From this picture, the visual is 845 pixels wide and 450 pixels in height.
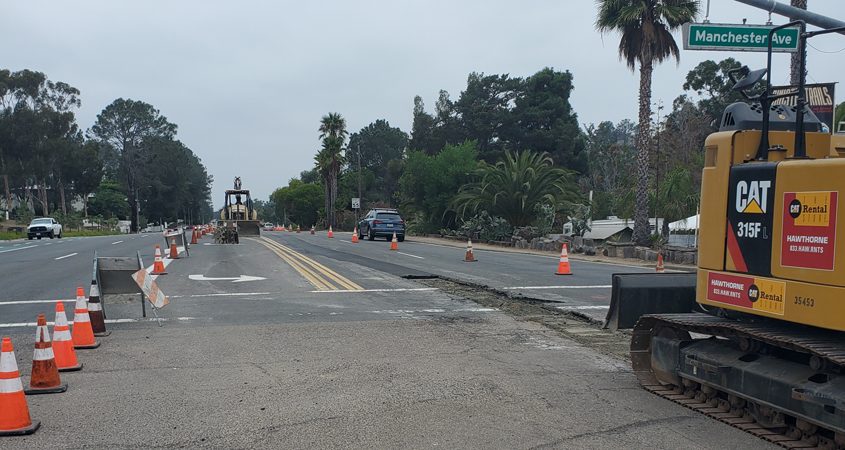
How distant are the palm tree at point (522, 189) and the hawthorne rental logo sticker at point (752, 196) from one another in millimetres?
A: 32002

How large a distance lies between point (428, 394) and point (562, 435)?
159cm

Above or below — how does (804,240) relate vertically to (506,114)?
below

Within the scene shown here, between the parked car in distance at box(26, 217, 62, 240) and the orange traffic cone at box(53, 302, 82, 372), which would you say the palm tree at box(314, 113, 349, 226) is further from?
the orange traffic cone at box(53, 302, 82, 372)

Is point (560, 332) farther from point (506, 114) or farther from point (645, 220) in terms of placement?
point (506, 114)

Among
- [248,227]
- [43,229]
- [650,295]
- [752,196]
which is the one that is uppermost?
[752,196]

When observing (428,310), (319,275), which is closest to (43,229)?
(319,275)

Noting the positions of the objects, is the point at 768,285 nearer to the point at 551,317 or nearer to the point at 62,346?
the point at 551,317

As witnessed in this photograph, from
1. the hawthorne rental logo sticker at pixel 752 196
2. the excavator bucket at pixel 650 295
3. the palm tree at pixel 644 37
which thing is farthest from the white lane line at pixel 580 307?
the palm tree at pixel 644 37

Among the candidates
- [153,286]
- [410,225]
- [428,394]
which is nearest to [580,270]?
[153,286]

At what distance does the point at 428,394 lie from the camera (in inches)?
263

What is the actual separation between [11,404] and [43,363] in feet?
3.76

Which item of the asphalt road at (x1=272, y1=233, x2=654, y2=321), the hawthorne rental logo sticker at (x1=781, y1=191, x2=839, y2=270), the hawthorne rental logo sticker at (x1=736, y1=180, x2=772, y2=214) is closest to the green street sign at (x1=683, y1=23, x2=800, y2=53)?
the asphalt road at (x1=272, y1=233, x2=654, y2=321)

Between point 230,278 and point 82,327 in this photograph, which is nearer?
point 82,327

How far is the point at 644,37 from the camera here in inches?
1096
